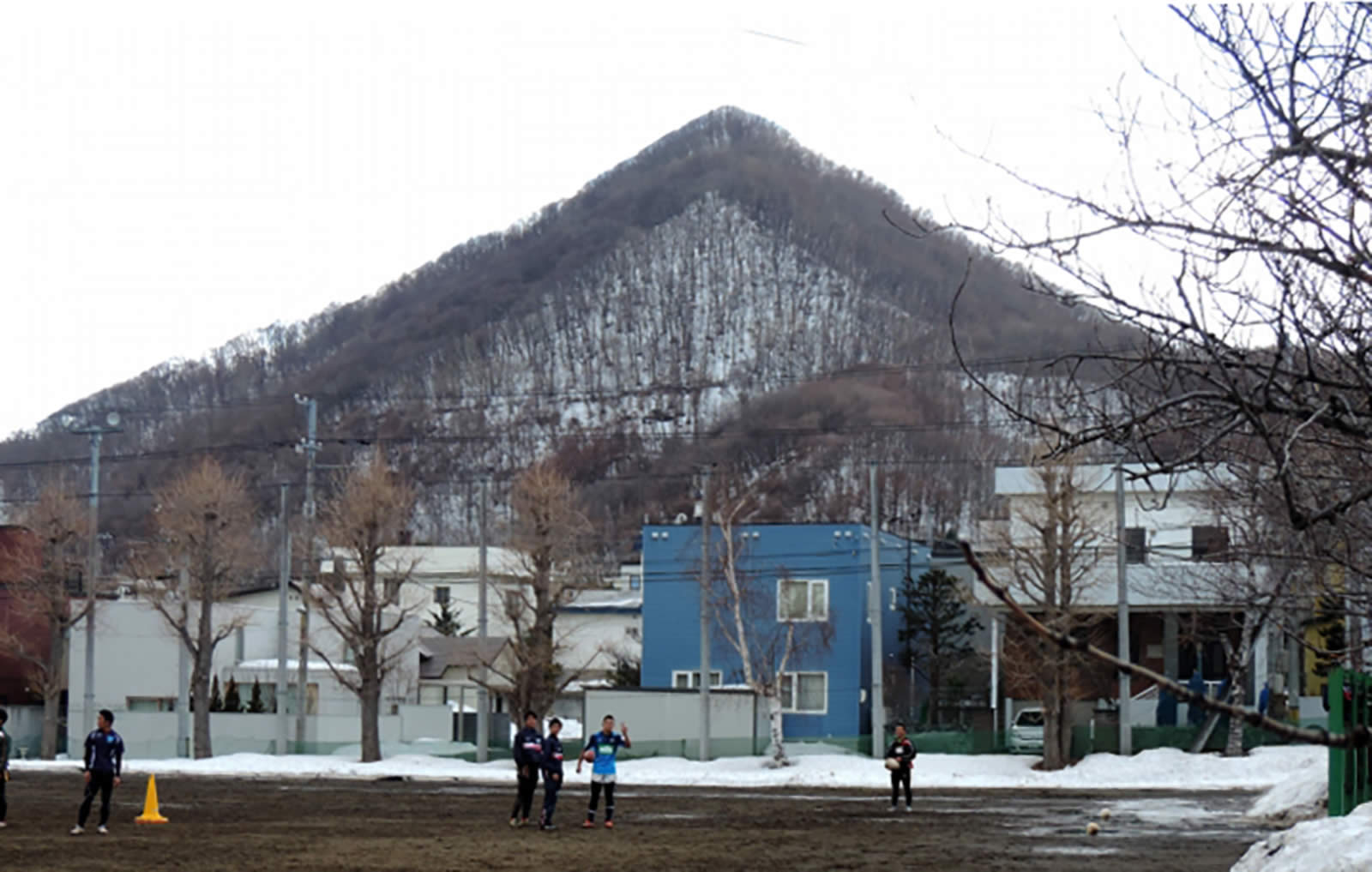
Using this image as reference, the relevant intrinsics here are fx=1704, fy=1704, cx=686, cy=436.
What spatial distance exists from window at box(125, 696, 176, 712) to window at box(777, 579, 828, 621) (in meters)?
23.8

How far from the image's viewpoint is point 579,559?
168ft

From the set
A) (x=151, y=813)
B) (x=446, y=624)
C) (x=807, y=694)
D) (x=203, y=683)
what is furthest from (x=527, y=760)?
(x=446, y=624)

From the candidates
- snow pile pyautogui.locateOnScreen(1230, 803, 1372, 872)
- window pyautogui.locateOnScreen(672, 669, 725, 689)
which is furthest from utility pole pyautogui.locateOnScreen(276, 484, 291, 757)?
snow pile pyautogui.locateOnScreen(1230, 803, 1372, 872)

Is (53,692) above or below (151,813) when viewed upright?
above

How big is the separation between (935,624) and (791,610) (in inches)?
281

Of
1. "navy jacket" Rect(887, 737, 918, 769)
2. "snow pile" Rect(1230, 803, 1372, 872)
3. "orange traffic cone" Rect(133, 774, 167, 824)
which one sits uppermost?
"snow pile" Rect(1230, 803, 1372, 872)

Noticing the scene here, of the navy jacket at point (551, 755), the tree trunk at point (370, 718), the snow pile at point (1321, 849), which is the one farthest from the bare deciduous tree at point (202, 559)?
the snow pile at point (1321, 849)

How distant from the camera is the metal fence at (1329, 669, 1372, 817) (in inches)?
642

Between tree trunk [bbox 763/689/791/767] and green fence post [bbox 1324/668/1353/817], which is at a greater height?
green fence post [bbox 1324/668/1353/817]

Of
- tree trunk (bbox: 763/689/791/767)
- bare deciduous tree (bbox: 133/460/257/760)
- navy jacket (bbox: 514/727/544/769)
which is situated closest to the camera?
navy jacket (bbox: 514/727/544/769)

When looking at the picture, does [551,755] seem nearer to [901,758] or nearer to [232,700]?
[901,758]

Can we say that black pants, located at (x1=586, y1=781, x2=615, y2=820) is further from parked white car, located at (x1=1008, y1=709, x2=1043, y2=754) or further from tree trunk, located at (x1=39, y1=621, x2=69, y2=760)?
tree trunk, located at (x1=39, y1=621, x2=69, y2=760)

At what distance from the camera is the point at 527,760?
80.5 feet

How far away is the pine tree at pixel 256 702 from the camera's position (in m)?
60.3
